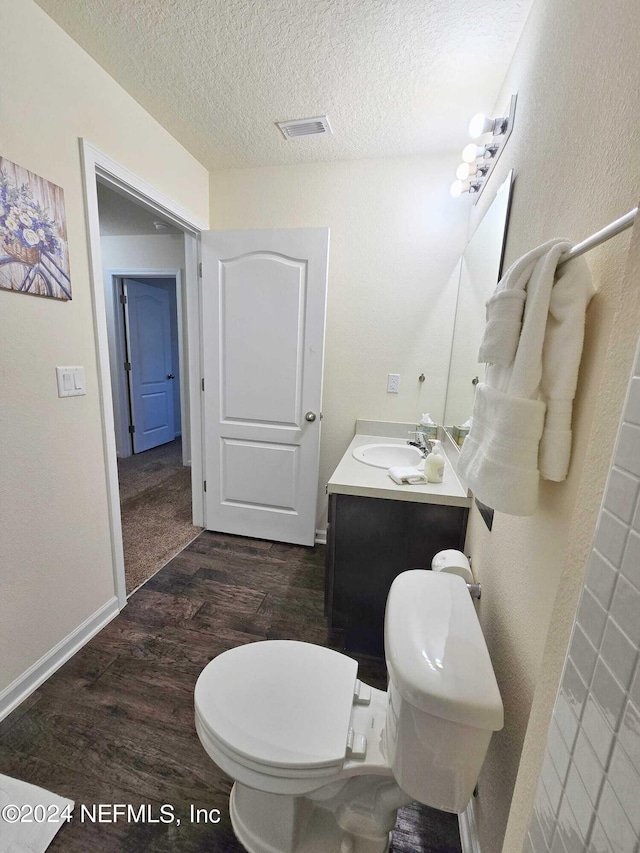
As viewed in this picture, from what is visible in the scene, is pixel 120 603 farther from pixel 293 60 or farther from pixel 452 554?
pixel 293 60

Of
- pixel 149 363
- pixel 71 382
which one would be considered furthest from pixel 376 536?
pixel 149 363

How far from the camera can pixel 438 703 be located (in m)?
0.60

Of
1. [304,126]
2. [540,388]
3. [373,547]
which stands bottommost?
[373,547]

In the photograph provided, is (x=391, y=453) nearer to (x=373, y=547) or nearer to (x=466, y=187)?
(x=373, y=547)

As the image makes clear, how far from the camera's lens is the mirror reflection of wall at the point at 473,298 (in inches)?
44.6

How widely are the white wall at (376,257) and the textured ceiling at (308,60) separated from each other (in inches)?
7.8

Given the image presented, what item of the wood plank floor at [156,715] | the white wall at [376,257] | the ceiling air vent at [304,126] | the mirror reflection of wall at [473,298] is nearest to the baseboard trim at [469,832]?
the wood plank floor at [156,715]

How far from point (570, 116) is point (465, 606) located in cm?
105

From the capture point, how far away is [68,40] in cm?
122

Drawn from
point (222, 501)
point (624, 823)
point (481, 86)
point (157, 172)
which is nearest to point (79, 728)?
point (222, 501)

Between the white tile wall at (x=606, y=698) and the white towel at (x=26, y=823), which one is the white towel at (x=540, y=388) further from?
the white towel at (x=26, y=823)

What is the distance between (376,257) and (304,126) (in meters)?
0.71

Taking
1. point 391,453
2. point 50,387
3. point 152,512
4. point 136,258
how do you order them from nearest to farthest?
point 50,387
point 391,453
point 152,512
point 136,258

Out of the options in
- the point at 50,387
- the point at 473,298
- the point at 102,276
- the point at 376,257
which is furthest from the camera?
the point at 376,257
